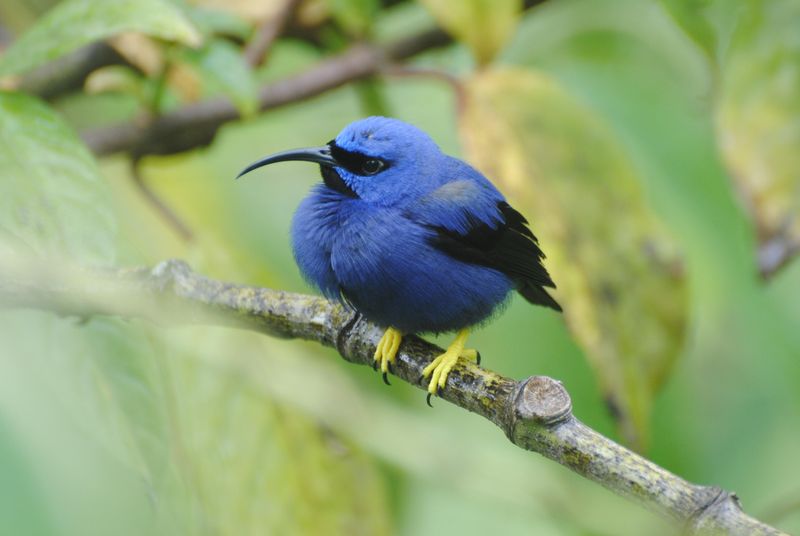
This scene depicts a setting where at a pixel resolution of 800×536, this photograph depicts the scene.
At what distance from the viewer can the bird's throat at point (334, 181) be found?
2.59 meters

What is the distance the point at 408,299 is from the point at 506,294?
383 millimetres

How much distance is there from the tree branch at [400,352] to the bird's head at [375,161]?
42 cm

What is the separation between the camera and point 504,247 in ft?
8.42

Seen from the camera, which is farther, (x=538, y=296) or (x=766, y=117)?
(x=538, y=296)

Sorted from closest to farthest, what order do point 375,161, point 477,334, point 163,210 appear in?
1. point 375,161
2. point 163,210
3. point 477,334

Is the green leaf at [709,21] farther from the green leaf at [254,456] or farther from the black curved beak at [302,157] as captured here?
the green leaf at [254,456]

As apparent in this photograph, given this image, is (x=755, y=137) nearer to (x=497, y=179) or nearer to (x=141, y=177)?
(x=497, y=179)

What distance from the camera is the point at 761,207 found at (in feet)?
7.38

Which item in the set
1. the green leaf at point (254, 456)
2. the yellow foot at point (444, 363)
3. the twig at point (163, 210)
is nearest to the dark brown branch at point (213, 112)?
the twig at point (163, 210)

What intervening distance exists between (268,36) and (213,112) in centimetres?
32

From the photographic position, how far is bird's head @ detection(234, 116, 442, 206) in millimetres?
2561

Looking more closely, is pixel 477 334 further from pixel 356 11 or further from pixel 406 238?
pixel 356 11

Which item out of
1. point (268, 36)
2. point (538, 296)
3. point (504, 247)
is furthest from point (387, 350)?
point (268, 36)

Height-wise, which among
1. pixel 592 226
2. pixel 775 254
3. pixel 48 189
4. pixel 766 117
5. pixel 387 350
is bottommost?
pixel 387 350
